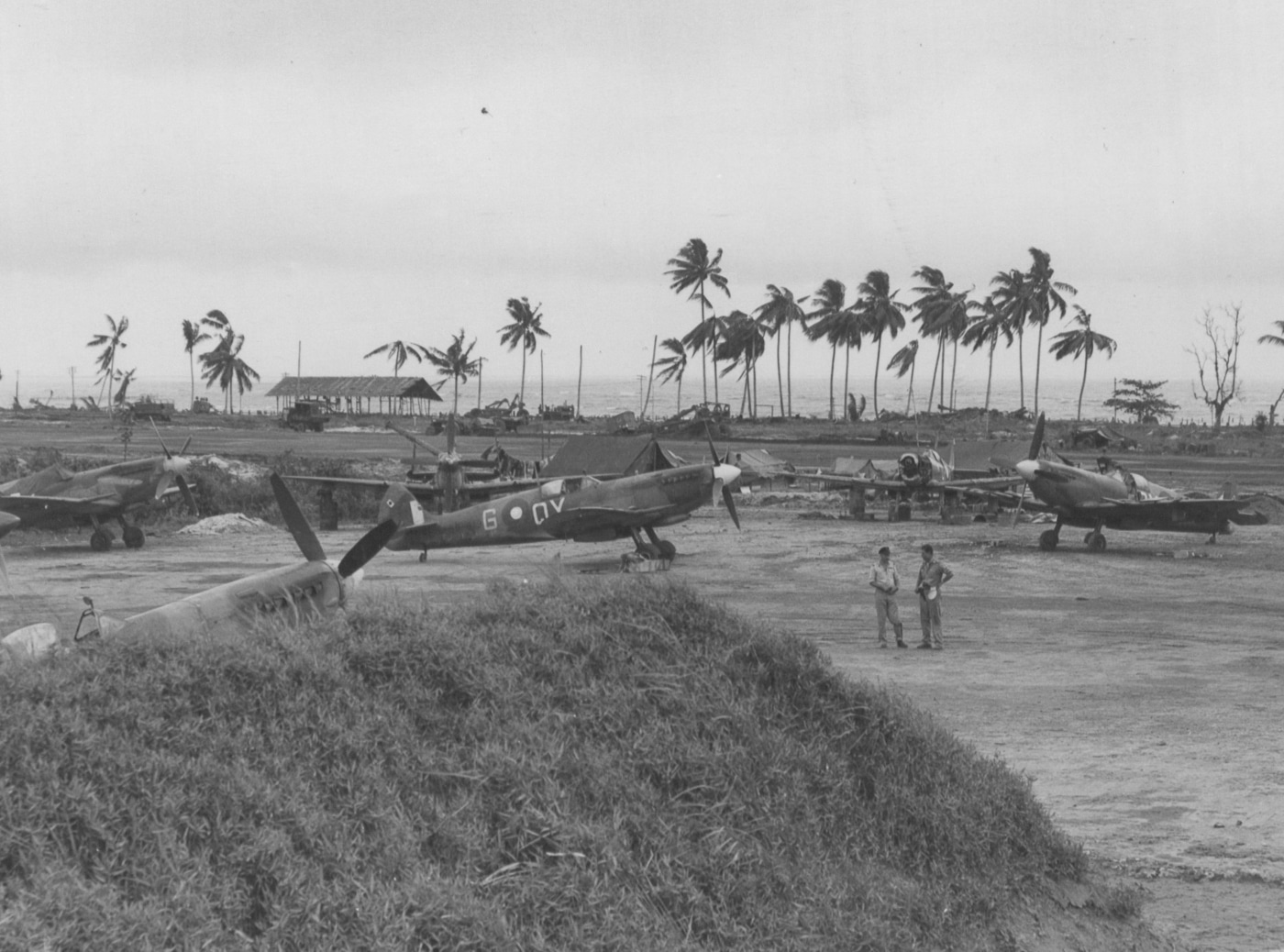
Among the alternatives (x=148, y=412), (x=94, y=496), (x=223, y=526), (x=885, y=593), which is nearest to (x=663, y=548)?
(x=885, y=593)

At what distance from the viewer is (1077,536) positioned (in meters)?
38.0

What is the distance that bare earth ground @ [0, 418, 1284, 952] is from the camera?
10727 mm

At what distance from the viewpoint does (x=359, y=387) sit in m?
117

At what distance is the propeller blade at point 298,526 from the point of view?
13109 mm

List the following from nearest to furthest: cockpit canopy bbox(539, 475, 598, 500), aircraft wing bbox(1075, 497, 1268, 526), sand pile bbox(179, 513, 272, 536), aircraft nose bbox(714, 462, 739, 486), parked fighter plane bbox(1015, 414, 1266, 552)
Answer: cockpit canopy bbox(539, 475, 598, 500), aircraft nose bbox(714, 462, 739, 486), aircraft wing bbox(1075, 497, 1268, 526), parked fighter plane bbox(1015, 414, 1266, 552), sand pile bbox(179, 513, 272, 536)

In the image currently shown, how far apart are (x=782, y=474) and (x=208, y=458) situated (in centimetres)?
2054

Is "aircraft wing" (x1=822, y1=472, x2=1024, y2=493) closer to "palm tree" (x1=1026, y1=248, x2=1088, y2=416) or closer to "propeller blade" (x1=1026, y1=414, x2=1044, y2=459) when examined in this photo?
"propeller blade" (x1=1026, y1=414, x2=1044, y2=459)

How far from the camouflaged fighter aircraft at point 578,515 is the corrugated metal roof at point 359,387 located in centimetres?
7994

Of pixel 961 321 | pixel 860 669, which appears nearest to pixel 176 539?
pixel 860 669

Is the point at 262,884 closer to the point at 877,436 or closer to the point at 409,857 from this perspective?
the point at 409,857

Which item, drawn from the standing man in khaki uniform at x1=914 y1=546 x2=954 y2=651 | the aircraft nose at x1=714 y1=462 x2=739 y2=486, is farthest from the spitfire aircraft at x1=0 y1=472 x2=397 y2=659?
the aircraft nose at x1=714 y1=462 x2=739 y2=486

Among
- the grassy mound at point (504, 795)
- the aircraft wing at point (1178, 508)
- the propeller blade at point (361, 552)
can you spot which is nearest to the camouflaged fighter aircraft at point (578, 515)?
the aircraft wing at point (1178, 508)

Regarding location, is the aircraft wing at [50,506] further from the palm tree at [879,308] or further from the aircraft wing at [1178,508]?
the palm tree at [879,308]

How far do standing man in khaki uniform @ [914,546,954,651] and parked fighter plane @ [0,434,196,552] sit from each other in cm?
2204
